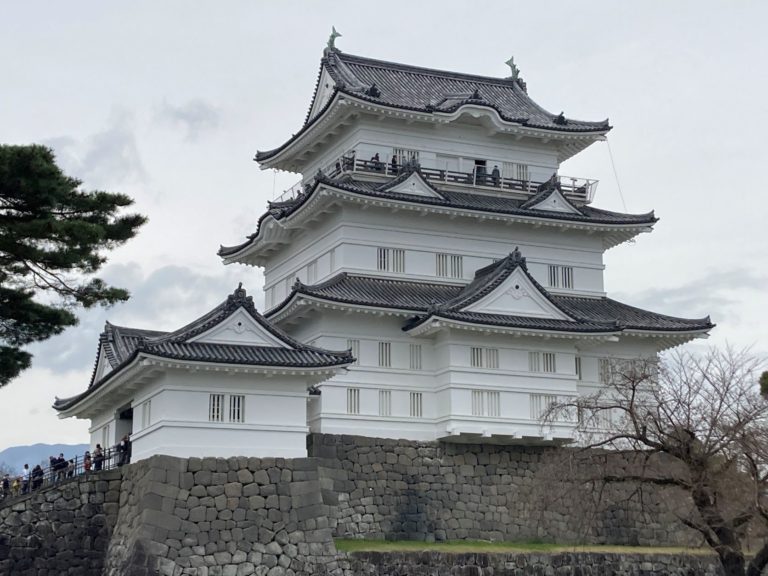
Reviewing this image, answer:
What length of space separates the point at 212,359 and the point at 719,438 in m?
11.3

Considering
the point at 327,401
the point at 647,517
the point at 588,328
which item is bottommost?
the point at 647,517

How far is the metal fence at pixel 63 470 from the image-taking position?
27.8m

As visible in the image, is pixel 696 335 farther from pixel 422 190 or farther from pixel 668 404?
pixel 668 404

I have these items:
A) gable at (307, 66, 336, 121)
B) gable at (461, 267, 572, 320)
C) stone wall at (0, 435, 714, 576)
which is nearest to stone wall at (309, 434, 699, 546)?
stone wall at (0, 435, 714, 576)

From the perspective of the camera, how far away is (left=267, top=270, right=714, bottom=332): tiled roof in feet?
98.4

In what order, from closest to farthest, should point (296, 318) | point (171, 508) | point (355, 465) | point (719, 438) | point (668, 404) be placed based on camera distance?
point (719, 438), point (668, 404), point (171, 508), point (355, 465), point (296, 318)

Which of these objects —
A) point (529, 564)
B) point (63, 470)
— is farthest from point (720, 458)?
point (63, 470)

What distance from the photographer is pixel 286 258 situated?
3628 centimetres

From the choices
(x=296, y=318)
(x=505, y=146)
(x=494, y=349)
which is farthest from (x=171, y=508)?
(x=505, y=146)

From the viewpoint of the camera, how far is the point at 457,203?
108 feet

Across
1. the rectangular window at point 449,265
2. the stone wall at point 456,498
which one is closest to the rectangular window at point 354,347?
the stone wall at point 456,498

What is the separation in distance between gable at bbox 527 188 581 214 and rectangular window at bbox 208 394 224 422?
13.1 m

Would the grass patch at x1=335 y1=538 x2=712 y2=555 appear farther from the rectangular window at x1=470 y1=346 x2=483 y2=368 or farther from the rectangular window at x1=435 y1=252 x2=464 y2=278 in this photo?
the rectangular window at x1=435 y1=252 x2=464 y2=278

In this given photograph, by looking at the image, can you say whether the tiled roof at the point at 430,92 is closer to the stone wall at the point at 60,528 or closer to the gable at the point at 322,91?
the gable at the point at 322,91
